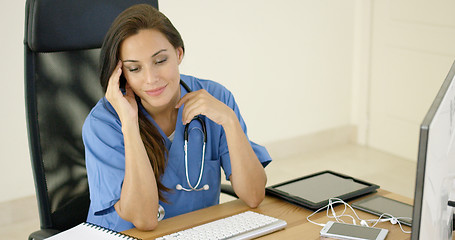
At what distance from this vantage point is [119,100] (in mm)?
1521

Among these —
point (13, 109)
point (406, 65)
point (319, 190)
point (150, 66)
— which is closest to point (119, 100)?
point (150, 66)

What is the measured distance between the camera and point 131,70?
60.1 inches

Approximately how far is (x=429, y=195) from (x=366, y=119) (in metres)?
3.24

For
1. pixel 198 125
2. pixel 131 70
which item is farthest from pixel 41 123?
pixel 198 125

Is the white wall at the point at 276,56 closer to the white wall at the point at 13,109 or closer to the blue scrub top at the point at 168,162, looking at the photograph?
the white wall at the point at 13,109

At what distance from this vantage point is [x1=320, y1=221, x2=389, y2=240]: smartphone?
4.25ft

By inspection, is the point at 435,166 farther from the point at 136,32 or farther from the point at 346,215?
the point at 136,32

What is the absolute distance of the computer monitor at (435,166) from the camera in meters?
0.77

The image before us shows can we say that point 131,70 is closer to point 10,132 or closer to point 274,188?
point 274,188

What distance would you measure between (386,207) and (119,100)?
2.28 ft

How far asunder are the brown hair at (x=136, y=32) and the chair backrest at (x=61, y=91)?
0.10m

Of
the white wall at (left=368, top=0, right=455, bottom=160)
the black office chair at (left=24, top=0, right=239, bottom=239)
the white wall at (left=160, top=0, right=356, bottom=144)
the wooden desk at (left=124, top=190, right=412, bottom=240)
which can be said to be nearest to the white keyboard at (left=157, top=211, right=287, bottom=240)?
the wooden desk at (left=124, top=190, right=412, bottom=240)

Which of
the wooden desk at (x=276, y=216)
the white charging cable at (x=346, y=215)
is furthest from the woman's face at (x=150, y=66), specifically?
the white charging cable at (x=346, y=215)

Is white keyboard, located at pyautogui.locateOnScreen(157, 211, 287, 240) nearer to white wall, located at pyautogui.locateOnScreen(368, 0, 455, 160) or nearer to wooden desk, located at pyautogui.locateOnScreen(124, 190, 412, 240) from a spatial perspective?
wooden desk, located at pyautogui.locateOnScreen(124, 190, 412, 240)
